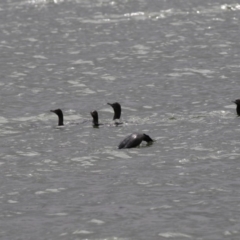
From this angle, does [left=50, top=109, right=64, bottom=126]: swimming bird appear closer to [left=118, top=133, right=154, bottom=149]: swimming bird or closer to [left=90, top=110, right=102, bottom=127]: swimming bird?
[left=90, top=110, right=102, bottom=127]: swimming bird

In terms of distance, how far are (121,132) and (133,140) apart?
259 cm

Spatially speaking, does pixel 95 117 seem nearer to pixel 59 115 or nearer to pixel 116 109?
Answer: pixel 116 109

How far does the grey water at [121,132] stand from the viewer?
1878 cm

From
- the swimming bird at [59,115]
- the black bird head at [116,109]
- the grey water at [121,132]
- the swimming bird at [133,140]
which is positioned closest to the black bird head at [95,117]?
the grey water at [121,132]

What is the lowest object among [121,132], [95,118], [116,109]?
[121,132]

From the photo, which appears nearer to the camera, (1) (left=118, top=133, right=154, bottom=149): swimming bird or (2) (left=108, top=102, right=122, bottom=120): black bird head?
(1) (left=118, top=133, right=154, bottom=149): swimming bird

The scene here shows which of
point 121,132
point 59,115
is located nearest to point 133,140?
point 121,132

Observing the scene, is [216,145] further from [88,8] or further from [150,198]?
[88,8]

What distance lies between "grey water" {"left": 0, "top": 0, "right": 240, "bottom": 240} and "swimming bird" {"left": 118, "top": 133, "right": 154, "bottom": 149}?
0.20m

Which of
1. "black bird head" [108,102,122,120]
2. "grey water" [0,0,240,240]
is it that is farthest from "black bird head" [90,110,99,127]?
"black bird head" [108,102,122,120]

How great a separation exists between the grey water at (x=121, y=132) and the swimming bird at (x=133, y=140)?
20 cm

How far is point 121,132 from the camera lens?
28172 mm

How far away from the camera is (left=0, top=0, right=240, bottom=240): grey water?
18781 mm

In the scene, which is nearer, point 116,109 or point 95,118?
point 95,118
